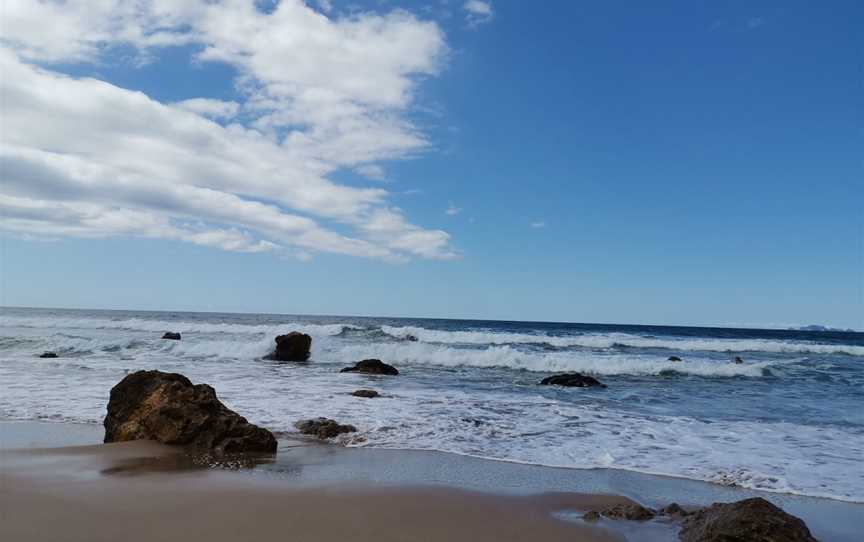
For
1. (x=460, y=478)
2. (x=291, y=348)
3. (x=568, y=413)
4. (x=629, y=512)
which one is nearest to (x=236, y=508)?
(x=460, y=478)

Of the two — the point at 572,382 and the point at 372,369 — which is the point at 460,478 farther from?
the point at 372,369

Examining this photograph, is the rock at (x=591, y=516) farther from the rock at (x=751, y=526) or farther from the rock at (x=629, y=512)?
the rock at (x=751, y=526)

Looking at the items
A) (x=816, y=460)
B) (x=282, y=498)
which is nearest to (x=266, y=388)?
(x=282, y=498)

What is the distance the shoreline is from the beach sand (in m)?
0.06

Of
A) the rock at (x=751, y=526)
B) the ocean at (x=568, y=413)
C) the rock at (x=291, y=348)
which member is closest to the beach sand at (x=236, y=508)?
the rock at (x=751, y=526)

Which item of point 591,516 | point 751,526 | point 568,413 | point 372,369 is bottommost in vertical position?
point 372,369

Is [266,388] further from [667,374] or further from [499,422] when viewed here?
[667,374]

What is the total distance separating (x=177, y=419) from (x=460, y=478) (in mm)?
3291

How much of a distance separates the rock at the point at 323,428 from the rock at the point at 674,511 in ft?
13.3

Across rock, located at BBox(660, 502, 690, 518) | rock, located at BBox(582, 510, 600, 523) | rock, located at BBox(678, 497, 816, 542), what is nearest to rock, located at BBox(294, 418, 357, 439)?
rock, located at BBox(582, 510, 600, 523)

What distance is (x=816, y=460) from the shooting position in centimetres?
657

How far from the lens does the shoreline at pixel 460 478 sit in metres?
4.69

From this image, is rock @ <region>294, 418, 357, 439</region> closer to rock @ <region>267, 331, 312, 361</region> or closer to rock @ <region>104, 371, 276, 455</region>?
rock @ <region>104, 371, 276, 455</region>

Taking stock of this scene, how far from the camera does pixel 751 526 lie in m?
3.44
